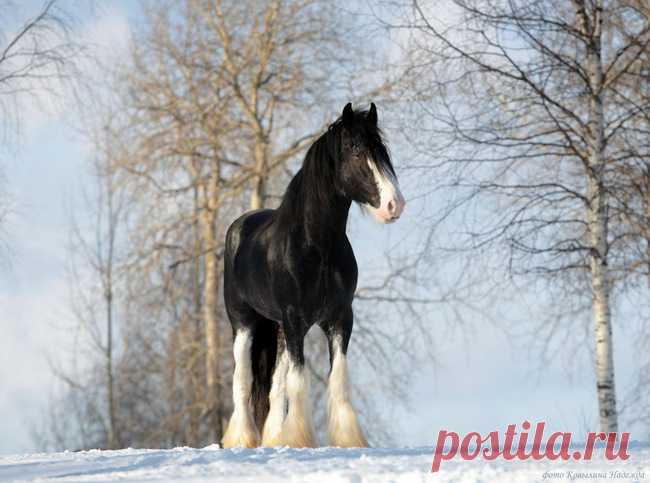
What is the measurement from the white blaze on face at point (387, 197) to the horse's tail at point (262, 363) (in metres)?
Result: 2.08

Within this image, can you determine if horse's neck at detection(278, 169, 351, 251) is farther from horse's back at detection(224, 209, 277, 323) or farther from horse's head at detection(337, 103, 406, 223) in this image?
horse's back at detection(224, 209, 277, 323)

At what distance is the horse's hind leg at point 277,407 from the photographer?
21.7 ft

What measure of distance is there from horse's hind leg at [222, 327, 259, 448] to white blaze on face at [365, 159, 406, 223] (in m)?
2.24

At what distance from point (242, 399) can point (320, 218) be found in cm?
200

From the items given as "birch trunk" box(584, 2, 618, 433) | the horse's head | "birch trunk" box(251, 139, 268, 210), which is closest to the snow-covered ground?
the horse's head

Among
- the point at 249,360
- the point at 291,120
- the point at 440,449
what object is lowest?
the point at 440,449

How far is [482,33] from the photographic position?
902 centimetres

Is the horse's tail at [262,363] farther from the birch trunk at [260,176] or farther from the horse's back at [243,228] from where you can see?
the birch trunk at [260,176]

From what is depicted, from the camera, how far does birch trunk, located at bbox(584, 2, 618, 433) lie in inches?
345

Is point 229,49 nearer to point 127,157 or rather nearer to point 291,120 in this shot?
point 291,120

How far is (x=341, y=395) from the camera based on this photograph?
654 cm

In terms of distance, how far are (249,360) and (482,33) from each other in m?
4.18

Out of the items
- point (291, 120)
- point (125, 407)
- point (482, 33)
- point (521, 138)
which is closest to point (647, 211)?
point (521, 138)

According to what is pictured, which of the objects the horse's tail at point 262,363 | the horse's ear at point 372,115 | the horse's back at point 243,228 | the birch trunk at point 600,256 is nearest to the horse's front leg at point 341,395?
the horse's tail at point 262,363
